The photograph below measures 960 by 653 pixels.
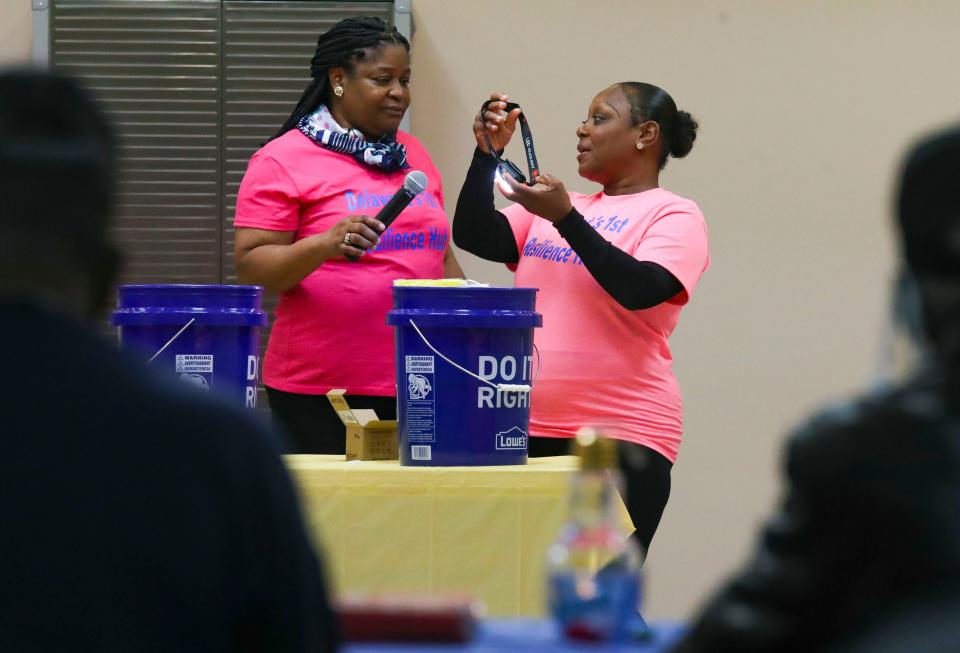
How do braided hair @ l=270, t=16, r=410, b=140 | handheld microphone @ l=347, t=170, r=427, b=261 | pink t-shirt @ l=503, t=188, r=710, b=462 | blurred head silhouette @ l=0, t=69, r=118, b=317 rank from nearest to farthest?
blurred head silhouette @ l=0, t=69, r=118, b=317 → handheld microphone @ l=347, t=170, r=427, b=261 → pink t-shirt @ l=503, t=188, r=710, b=462 → braided hair @ l=270, t=16, r=410, b=140

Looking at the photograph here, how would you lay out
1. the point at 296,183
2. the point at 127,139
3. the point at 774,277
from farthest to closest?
the point at 774,277, the point at 127,139, the point at 296,183

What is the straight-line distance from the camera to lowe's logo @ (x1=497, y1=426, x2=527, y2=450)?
2566 millimetres

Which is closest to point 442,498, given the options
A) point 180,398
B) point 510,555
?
point 510,555

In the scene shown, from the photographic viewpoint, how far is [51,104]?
3.47 feet

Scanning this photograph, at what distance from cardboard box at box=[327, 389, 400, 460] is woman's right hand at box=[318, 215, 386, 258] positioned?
35 centimetres

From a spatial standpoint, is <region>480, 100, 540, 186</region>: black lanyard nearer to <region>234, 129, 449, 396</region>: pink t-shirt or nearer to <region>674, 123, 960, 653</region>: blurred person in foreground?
<region>234, 129, 449, 396</region>: pink t-shirt

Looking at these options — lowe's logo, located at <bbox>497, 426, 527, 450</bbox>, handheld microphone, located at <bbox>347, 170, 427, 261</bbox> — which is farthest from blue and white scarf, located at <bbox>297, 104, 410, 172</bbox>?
lowe's logo, located at <bbox>497, 426, 527, 450</bbox>

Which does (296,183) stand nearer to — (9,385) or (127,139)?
(127,139)

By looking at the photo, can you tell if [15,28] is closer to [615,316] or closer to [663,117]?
[663,117]

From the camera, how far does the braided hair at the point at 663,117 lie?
126 inches

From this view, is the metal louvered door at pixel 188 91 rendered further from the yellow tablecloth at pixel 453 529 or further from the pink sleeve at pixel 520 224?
the yellow tablecloth at pixel 453 529

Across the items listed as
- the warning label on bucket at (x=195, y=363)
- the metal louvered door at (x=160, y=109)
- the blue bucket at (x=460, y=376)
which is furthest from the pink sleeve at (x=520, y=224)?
the metal louvered door at (x=160, y=109)

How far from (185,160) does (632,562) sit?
9.09 feet

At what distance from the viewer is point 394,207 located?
282cm
